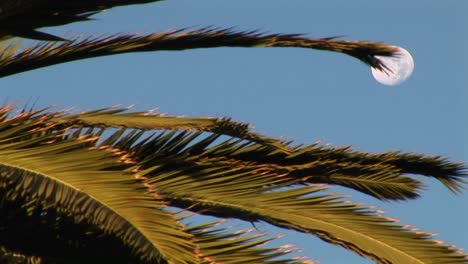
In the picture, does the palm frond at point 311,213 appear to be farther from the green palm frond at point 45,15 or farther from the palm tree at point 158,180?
the green palm frond at point 45,15

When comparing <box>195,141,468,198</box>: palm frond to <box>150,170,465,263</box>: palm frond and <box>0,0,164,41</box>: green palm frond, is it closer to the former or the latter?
<box>150,170,465,263</box>: palm frond

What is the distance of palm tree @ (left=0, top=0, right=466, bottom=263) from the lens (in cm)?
540

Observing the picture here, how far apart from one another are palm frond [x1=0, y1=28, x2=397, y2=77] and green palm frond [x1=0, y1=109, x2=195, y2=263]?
137 centimetres

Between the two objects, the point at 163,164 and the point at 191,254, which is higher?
the point at 163,164

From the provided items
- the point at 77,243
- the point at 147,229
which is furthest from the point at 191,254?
the point at 77,243

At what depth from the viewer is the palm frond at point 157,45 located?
707 centimetres

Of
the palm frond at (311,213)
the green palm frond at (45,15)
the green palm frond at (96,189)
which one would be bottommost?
the green palm frond at (96,189)

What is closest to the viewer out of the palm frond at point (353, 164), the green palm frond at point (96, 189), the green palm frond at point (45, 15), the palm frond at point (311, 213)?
the green palm frond at point (96, 189)

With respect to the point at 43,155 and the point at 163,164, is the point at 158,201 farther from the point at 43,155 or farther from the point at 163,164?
the point at 163,164

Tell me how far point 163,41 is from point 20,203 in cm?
155

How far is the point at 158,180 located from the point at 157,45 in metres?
1.00

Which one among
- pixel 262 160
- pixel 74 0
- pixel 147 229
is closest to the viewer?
pixel 147 229

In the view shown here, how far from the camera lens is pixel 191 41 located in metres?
7.25

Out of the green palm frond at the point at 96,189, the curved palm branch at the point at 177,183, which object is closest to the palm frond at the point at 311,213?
the curved palm branch at the point at 177,183
